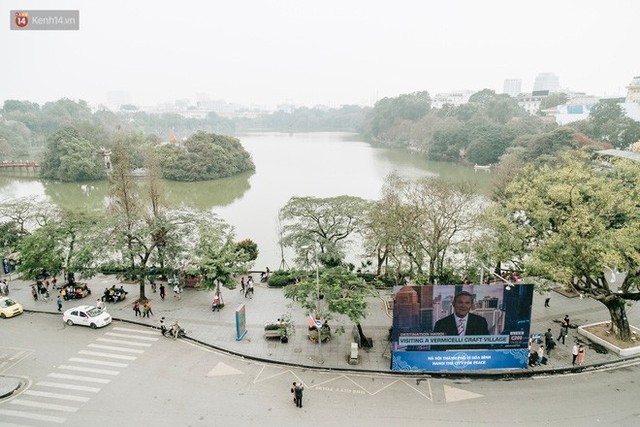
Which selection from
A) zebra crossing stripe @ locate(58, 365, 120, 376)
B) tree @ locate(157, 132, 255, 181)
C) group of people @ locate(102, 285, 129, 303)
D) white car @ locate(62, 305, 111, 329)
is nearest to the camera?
zebra crossing stripe @ locate(58, 365, 120, 376)

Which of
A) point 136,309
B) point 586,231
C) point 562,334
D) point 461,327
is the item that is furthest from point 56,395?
point 586,231

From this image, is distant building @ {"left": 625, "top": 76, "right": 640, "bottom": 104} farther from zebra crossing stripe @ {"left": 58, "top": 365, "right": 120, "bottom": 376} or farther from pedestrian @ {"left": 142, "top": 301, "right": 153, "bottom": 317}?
zebra crossing stripe @ {"left": 58, "top": 365, "right": 120, "bottom": 376}

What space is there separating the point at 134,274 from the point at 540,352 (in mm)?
19432

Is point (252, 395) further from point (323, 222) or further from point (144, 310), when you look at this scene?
point (323, 222)

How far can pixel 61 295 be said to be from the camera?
2370cm

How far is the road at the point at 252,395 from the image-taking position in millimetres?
14148

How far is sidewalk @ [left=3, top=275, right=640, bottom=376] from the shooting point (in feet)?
57.7

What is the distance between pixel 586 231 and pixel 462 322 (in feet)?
20.2

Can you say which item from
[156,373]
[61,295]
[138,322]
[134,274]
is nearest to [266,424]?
[156,373]

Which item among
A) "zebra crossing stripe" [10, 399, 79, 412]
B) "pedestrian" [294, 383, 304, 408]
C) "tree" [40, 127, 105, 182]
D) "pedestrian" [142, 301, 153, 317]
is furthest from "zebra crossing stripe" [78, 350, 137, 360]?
"tree" [40, 127, 105, 182]

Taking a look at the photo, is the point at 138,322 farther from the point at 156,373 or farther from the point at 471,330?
the point at 471,330

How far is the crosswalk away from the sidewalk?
1.80 meters

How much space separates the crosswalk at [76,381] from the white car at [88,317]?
61 centimetres

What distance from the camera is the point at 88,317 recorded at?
20.5 m
